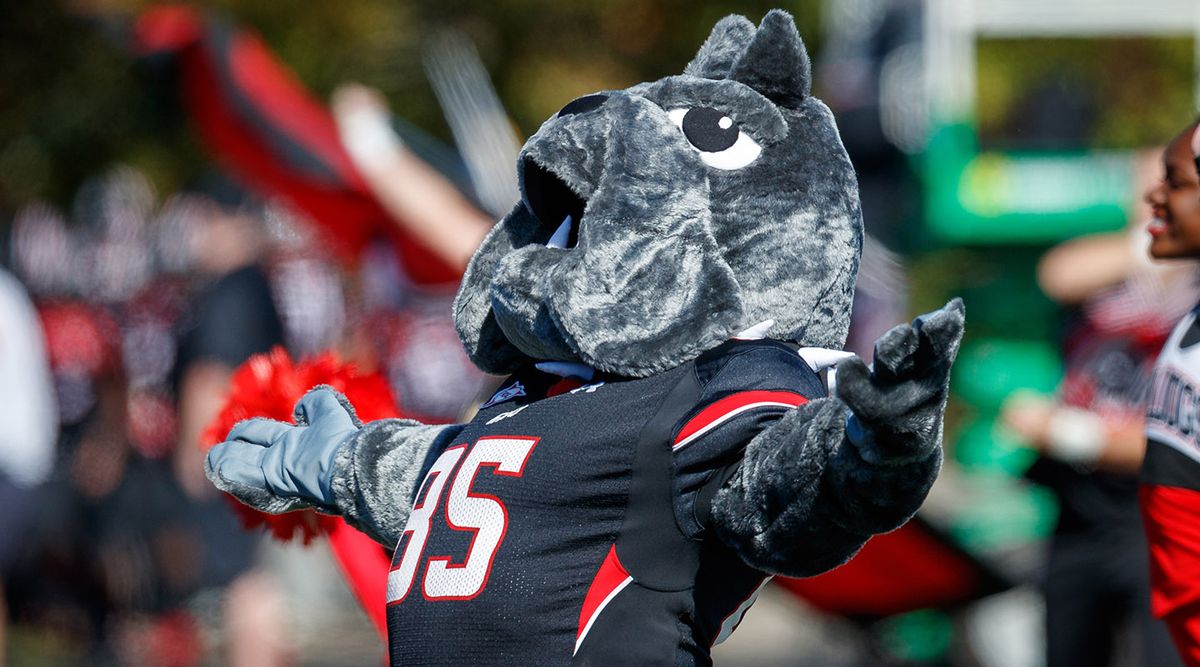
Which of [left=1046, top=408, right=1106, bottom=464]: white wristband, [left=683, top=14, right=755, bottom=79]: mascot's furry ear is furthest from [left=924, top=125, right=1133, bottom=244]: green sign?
[left=683, top=14, right=755, bottom=79]: mascot's furry ear

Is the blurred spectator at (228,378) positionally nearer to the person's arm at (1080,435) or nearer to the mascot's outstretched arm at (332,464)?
the person's arm at (1080,435)

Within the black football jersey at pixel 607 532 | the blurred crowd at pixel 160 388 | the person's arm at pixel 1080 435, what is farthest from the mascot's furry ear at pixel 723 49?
the blurred crowd at pixel 160 388

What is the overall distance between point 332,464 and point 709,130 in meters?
0.76

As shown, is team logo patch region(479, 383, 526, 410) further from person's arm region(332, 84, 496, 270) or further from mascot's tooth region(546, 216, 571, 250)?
person's arm region(332, 84, 496, 270)

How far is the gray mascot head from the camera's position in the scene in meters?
2.15

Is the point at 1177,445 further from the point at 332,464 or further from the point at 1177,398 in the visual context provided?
the point at 332,464

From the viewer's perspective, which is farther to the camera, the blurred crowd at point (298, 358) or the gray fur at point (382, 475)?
the blurred crowd at point (298, 358)

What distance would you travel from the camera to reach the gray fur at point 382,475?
8.16 ft

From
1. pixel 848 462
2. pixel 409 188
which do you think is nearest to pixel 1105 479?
pixel 409 188

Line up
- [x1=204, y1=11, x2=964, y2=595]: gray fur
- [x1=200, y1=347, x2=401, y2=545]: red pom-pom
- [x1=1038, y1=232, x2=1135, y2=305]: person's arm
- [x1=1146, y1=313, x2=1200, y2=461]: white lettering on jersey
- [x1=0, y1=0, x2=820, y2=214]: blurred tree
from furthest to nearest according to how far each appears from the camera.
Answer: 1. [x1=0, y1=0, x2=820, y2=214]: blurred tree
2. [x1=1038, y1=232, x2=1135, y2=305]: person's arm
3. [x1=1146, y1=313, x2=1200, y2=461]: white lettering on jersey
4. [x1=200, y1=347, x2=401, y2=545]: red pom-pom
5. [x1=204, y1=11, x2=964, y2=595]: gray fur

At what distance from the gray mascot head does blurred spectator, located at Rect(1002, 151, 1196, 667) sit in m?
2.21

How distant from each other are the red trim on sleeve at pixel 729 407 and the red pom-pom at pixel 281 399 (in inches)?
34.0

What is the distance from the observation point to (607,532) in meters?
2.16

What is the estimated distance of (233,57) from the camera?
708cm
